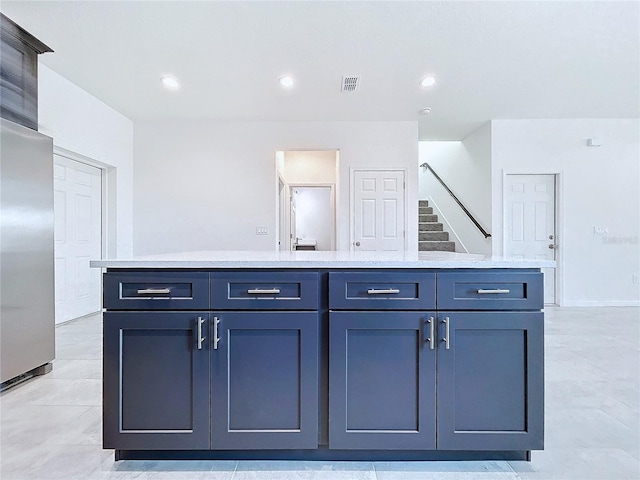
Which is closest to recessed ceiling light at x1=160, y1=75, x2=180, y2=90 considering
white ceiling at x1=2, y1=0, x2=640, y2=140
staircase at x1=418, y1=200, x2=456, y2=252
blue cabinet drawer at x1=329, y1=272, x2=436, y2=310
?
white ceiling at x1=2, y1=0, x2=640, y2=140

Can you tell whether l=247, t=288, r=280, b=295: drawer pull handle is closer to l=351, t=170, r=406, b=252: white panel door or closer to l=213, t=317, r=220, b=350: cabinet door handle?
l=213, t=317, r=220, b=350: cabinet door handle

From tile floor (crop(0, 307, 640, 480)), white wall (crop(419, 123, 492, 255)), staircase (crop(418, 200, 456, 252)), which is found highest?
white wall (crop(419, 123, 492, 255))

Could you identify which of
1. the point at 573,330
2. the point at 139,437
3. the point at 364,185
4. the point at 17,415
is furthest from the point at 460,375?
the point at 364,185

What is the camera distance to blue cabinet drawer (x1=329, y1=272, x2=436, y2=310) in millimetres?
1446

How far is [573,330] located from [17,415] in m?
4.90

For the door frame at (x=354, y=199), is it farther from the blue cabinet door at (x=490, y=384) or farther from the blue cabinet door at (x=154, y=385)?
the blue cabinet door at (x=154, y=385)

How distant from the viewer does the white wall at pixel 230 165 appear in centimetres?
500

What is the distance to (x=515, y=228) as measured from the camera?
5.20 metres

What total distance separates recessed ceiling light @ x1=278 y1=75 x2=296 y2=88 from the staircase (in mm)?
3614

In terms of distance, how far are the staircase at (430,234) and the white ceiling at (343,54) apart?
239cm

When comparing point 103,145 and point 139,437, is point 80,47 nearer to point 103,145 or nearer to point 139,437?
point 103,145

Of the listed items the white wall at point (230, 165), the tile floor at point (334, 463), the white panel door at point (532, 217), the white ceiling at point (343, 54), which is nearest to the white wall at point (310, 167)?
the white wall at point (230, 165)

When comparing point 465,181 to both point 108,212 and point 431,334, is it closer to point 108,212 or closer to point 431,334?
point 431,334

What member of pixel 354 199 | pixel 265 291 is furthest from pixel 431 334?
pixel 354 199
